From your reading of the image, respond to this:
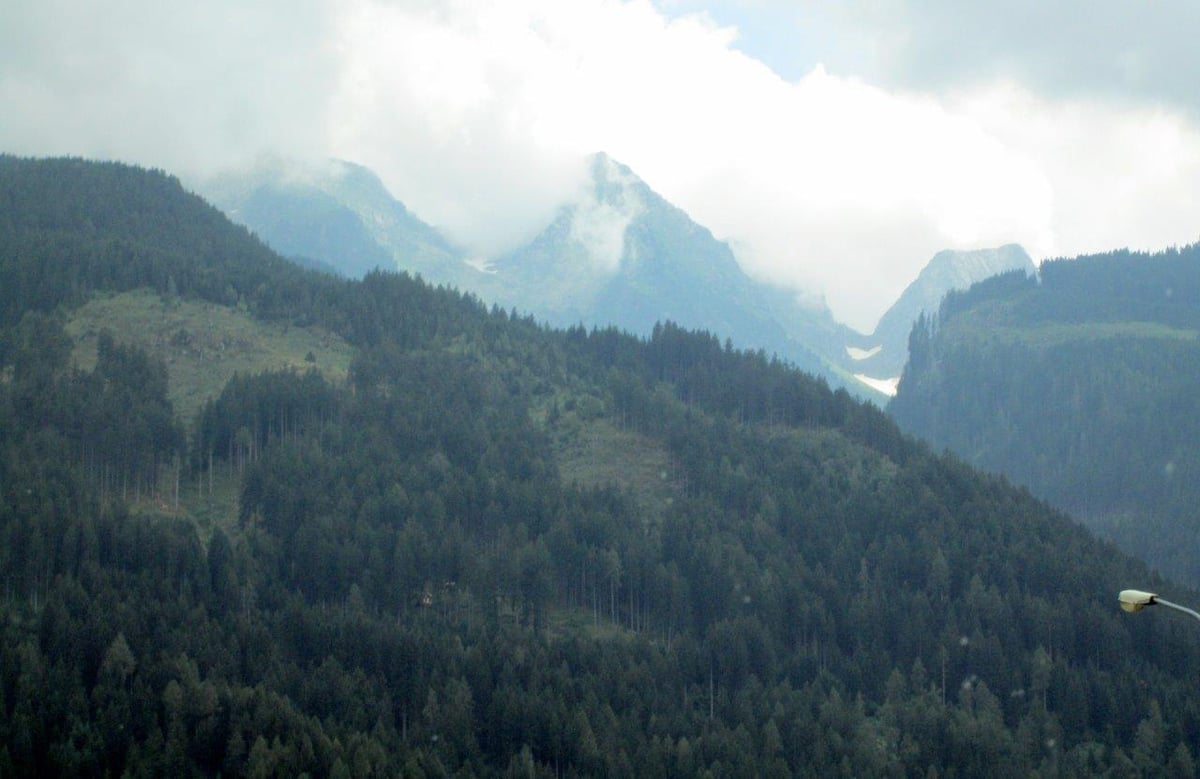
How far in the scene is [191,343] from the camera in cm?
18850

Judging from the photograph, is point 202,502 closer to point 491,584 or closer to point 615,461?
point 491,584

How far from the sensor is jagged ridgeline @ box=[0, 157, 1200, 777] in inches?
4087

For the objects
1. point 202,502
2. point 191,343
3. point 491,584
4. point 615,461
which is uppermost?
point 191,343

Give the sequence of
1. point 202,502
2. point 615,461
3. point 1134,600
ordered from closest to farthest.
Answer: point 1134,600 < point 202,502 < point 615,461

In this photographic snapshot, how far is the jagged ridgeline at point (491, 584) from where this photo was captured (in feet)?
341

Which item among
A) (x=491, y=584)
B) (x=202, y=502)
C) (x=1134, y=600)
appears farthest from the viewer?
(x=202, y=502)

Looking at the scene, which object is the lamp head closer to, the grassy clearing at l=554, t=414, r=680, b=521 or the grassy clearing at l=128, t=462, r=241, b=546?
the grassy clearing at l=128, t=462, r=241, b=546

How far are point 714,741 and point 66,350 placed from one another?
336ft

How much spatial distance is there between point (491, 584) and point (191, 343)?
6834cm

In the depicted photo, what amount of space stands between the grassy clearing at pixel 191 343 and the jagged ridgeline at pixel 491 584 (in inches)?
25.4

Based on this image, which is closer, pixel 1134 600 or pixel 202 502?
pixel 1134 600

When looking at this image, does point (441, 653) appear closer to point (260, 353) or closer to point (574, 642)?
point (574, 642)

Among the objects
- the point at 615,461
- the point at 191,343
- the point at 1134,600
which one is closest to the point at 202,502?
the point at 191,343

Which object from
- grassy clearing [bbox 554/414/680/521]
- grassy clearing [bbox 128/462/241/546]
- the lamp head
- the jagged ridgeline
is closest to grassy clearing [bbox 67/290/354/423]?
the jagged ridgeline
